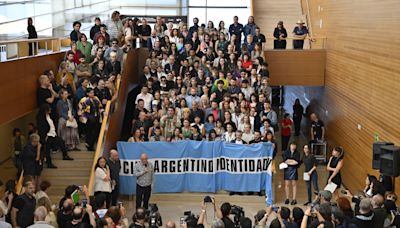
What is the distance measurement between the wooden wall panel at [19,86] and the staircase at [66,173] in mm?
1380

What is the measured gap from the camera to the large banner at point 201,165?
14.8 metres

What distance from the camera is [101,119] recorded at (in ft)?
49.7

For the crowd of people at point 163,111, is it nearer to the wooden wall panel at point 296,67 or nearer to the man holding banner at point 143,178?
the man holding banner at point 143,178

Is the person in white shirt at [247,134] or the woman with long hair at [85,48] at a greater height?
the woman with long hair at [85,48]

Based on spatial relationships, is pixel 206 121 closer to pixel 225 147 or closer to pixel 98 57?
pixel 225 147

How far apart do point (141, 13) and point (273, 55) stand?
1114 cm

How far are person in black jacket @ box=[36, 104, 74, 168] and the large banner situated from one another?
4.79ft

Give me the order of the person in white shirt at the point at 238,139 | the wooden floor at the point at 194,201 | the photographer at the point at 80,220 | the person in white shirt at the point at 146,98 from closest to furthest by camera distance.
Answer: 1. the photographer at the point at 80,220
2. the wooden floor at the point at 194,201
3. the person in white shirt at the point at 238,139
4. the person in white shirt at the point at 146,98

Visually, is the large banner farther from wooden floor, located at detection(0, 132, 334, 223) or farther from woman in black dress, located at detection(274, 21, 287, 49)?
woman in black dress, located at detection(274, 21, 287, 49)

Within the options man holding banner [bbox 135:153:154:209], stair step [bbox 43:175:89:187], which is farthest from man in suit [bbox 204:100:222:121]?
stair step [bbox 43:175:89:187]

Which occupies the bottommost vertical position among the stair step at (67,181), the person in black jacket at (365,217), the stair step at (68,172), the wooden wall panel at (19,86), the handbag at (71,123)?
the stair step at (67,181)

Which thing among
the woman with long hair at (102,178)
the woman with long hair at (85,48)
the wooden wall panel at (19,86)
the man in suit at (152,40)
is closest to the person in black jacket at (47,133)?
the wooden wall panel at (19,86)

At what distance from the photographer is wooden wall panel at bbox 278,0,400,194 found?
13406mm

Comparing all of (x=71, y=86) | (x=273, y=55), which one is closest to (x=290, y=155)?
(x=71, y=86)
